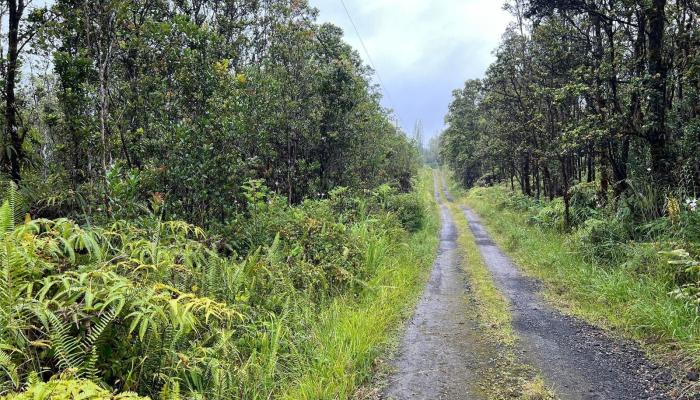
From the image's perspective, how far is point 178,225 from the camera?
5.06m

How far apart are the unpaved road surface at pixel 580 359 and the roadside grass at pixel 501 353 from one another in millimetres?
139

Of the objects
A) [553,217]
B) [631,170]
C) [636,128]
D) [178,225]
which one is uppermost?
[636,128]

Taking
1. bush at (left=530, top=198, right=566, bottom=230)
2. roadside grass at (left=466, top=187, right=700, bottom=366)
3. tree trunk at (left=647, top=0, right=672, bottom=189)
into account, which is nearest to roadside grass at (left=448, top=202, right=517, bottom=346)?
roadside grass at (left=466, top=187, right=700, bottom=366)

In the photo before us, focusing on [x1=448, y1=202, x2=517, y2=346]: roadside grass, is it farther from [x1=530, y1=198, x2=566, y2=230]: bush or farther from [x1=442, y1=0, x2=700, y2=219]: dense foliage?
[x1=442, y1=0, x2=700, y2=219]: dense foliage

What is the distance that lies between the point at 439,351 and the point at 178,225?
3.59m

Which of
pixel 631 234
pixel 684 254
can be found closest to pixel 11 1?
pixel 684 254

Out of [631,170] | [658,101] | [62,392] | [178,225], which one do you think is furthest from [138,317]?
[631,170]

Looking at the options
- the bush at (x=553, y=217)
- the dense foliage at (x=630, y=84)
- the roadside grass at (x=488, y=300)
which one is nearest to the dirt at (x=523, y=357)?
the roadside grass at (x=488, y=300)

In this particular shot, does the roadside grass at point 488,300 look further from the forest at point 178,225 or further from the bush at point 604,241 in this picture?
the bush at point 604,241

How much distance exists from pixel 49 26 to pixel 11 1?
1285 millimetres

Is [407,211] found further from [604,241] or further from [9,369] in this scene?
[9,369]

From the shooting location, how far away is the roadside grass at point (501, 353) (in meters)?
4.11

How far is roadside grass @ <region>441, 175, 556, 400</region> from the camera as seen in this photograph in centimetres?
411

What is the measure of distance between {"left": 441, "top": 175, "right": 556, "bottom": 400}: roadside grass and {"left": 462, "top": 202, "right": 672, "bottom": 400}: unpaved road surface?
0.46ft
